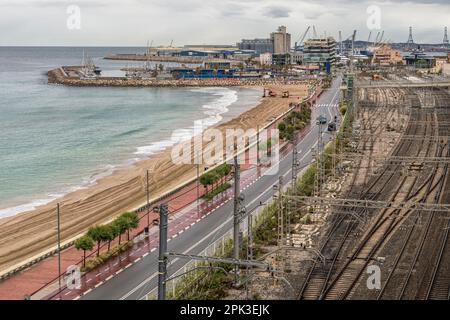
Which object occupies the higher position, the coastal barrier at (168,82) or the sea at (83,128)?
the coastal barrier at (168,82)

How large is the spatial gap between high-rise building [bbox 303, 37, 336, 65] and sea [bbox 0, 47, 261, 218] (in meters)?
40.1

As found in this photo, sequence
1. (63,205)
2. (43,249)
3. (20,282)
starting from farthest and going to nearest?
(63,205)
(43,249)
(20,282)

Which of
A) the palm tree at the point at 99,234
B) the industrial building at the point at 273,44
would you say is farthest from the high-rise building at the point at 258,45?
the palm tree at the point at 99,234

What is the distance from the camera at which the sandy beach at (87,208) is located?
61.7 ft

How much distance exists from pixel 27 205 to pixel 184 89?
57914 mm

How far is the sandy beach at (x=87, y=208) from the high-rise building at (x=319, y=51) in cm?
8590

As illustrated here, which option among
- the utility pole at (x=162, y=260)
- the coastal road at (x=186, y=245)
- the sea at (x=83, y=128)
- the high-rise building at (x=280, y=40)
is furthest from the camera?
the high-rise building at (x=280, y=40)

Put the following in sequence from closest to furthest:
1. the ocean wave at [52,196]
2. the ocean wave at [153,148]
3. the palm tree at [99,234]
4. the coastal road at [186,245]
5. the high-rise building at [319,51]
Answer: the coastal road at [186,245] → the palm tree at [99,234] → the ocean wave at [52,196] → the ocean wave at [153,148] → the high-rise building at [319,51]

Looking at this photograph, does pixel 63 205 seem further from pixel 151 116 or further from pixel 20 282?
pixel 151 116

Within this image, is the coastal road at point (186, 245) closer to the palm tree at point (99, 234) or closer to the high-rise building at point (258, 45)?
the palm tree at point (99, 234)

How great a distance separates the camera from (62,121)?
155 feet

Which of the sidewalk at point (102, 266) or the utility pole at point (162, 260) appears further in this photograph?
the sidewalk at point (102, 266)

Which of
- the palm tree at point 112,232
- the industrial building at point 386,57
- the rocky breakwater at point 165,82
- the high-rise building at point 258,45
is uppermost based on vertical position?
the high-rise building at point 258,45
